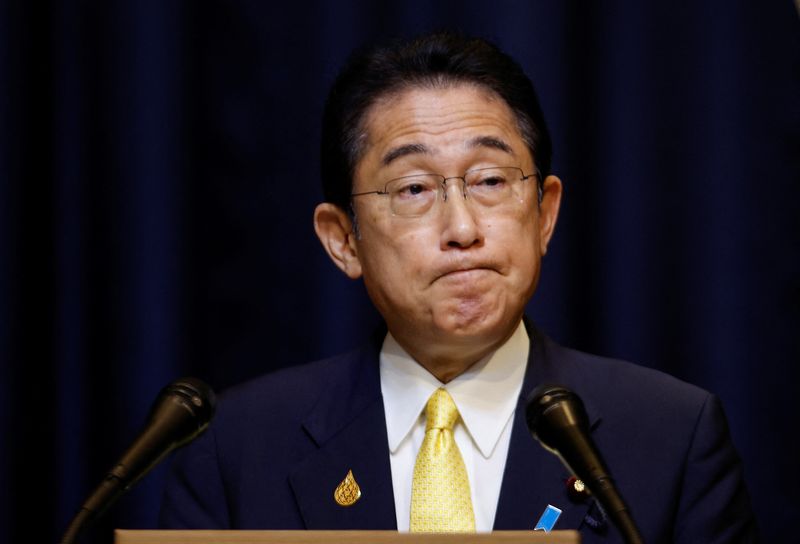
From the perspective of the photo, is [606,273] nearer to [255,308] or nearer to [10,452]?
[255,308]

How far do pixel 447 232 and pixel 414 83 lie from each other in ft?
0.92

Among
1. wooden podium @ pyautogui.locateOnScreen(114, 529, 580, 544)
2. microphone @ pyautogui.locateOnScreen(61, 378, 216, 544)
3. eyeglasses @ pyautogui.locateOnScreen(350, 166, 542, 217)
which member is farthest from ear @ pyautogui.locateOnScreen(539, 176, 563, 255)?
wooden podium @ pyautogui.locateOnScreen(114, 529, 580, 544)

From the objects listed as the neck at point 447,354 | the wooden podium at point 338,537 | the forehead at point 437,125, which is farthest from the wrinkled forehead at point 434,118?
the wooden podium at point 338,537

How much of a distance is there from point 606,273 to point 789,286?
1.16 ft

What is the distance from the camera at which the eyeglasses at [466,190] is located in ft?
6.36

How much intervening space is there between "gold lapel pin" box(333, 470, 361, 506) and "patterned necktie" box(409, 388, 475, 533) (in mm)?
94

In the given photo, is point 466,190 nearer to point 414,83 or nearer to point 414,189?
point 414,189

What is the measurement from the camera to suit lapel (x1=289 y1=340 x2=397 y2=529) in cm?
192

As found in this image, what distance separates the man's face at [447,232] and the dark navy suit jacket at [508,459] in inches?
5.9

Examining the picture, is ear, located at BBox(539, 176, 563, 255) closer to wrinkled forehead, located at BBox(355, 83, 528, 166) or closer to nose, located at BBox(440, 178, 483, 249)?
wrinkled forehead, located at BBox(355, 83, 528, 166)

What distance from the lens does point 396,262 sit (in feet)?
6.43

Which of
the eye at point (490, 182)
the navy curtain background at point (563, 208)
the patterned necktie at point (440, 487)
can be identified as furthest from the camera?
the navy curtain background at point (563, 208)

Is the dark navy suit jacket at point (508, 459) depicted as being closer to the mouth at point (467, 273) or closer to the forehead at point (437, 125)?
the mouth at point (467, 273)

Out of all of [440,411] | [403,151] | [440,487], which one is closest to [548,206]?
[403,151]
